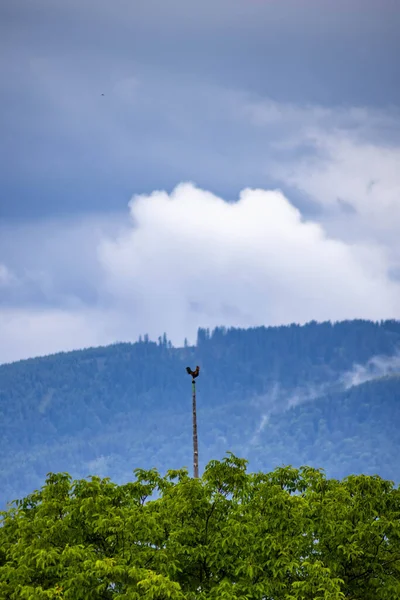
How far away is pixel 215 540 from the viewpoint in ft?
146

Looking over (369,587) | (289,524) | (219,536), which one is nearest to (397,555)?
(369,587)

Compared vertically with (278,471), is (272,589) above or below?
below

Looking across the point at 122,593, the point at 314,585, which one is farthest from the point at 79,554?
the point at 314,585

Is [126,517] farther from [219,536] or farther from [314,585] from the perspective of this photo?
[314,585]

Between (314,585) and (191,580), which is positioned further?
(191,580)

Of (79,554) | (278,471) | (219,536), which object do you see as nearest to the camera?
(79,554)

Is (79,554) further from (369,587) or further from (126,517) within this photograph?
(369,587)

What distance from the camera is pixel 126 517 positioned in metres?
43.9

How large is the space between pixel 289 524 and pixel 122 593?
7.75 meters

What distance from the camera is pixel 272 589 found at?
142 ft

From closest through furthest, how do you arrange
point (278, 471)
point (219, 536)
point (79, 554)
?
1. point (79, 554)
2. point (219, 536)
3. point (278, 471)

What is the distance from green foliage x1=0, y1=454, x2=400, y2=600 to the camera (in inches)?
1650

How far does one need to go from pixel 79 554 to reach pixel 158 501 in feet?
19.8

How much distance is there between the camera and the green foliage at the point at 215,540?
41906mm
